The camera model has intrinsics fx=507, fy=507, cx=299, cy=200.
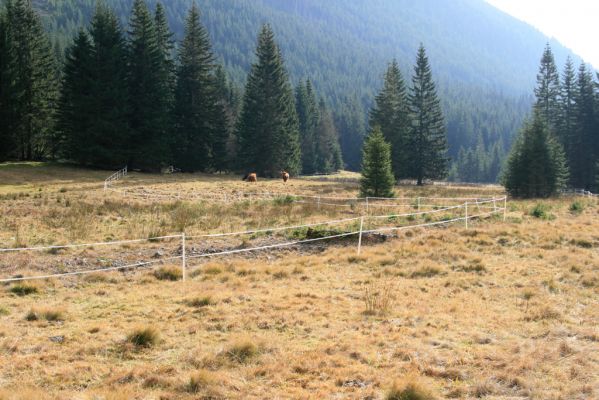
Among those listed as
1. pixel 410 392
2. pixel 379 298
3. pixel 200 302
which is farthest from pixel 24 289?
pixel 410 392

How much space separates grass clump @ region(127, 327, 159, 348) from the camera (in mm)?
7699

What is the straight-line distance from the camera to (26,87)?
50531mm

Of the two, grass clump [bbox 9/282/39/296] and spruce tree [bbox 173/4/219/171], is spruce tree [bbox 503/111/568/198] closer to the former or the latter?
spruce tree [bbox 173/4/219/171]

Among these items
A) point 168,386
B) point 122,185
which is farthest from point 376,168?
point 168,386

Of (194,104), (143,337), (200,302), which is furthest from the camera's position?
(194,104)

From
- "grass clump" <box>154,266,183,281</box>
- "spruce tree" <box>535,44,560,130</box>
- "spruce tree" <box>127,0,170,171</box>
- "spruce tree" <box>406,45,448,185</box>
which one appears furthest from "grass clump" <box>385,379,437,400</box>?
"spruce tree" <box>535,44,560,130</box>

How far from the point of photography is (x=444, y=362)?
278 inches

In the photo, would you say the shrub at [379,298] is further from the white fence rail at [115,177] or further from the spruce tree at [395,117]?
the spruce tree at [395,117]

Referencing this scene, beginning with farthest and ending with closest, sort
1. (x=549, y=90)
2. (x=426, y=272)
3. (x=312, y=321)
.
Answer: (x=549, y=90) < (x=426, y=272) < (x=312, y=321)

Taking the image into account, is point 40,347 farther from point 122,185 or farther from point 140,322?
point 122,185

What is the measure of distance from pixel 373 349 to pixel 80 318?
17.4ft

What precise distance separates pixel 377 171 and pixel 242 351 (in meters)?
27.4

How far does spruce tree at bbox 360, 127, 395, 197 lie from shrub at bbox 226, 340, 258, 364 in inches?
1061

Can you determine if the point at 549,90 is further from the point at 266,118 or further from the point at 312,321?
the point at 312,321
